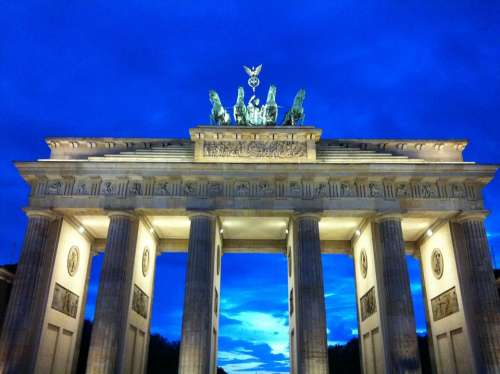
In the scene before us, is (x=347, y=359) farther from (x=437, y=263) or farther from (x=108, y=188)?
(x=108, y=188)

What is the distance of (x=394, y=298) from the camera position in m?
25.5

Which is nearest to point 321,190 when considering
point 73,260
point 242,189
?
point 242,189

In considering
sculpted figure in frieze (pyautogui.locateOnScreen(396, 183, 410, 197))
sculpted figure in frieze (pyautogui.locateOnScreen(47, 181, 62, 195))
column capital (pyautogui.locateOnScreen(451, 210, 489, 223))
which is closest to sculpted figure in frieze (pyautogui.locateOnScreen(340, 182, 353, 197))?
sculpted figure in frieze (pyautogui.locateOnScreen(396, 183, 410, 197))

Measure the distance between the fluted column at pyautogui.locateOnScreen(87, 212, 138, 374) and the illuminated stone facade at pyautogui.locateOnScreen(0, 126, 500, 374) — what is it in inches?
2.8

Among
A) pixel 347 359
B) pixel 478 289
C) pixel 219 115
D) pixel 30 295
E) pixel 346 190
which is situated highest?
pixel 219 115

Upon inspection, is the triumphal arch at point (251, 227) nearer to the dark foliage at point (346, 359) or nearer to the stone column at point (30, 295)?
the stone column at point (30, 295)

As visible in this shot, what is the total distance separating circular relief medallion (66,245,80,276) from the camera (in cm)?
2981

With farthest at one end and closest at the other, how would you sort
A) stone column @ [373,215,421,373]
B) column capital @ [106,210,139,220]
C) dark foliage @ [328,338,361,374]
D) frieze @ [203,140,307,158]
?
dark foliage @ [328,338,361,374] → frieze @ [203,140,307,158] → column capital @ [106,210,139,220] → stone column @ [373,215,421,373]

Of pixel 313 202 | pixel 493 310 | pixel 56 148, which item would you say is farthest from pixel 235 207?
pixel 493 310

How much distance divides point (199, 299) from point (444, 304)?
16092mm

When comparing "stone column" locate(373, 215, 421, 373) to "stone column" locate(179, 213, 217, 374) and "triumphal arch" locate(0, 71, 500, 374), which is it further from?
"stone column" locate(179, 213, 217, 374)

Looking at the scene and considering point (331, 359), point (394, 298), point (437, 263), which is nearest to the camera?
point (394, 298)

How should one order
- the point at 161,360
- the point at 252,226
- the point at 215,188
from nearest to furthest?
the point at 215,188 < the point at 252,226 < the point at 161,360

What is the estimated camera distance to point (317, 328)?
2456 centimetres
